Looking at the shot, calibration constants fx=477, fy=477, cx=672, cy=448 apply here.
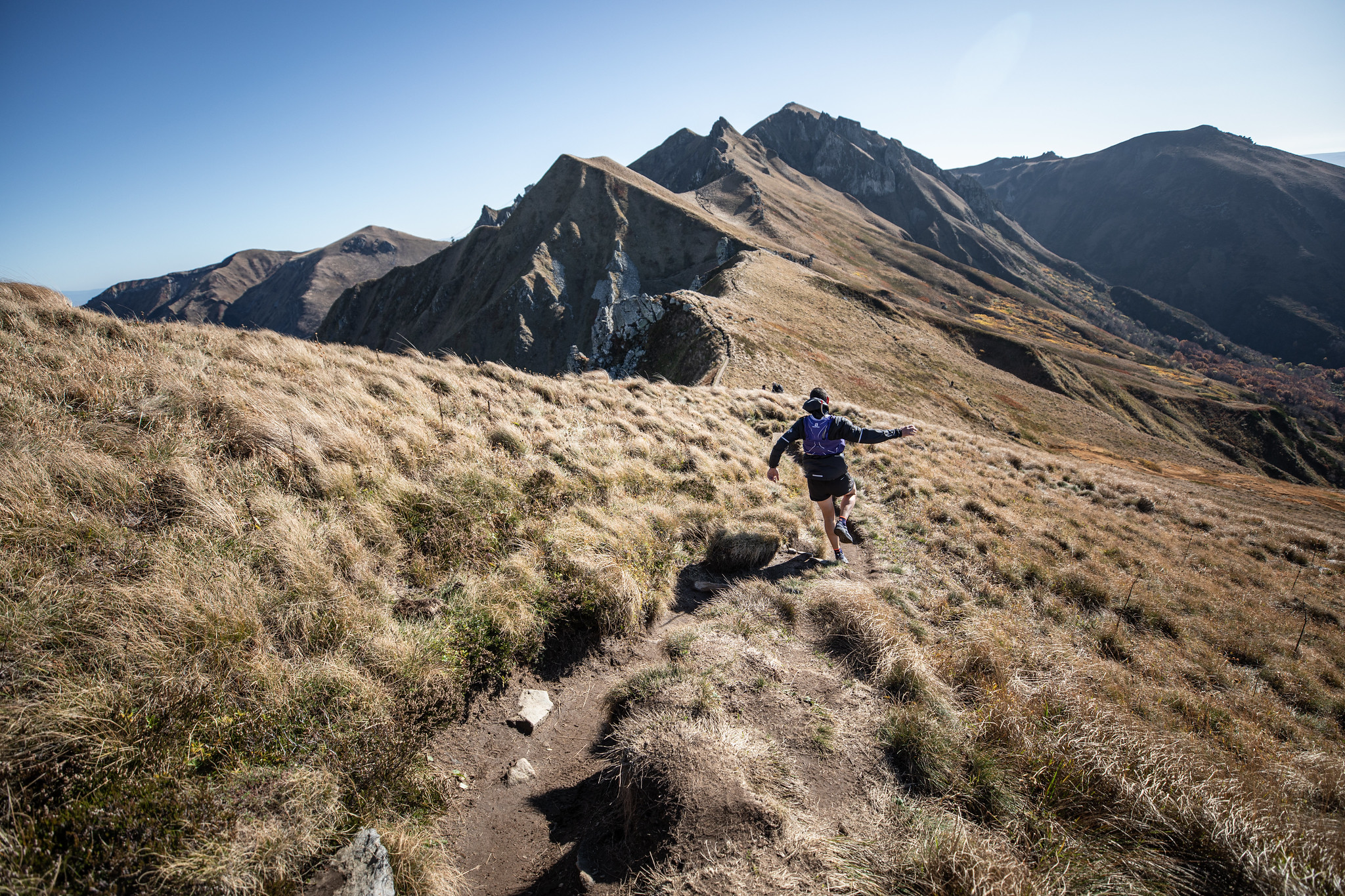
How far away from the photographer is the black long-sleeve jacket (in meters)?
8.12

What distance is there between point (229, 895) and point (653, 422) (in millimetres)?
10303

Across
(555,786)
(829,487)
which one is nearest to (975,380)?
(829,487)

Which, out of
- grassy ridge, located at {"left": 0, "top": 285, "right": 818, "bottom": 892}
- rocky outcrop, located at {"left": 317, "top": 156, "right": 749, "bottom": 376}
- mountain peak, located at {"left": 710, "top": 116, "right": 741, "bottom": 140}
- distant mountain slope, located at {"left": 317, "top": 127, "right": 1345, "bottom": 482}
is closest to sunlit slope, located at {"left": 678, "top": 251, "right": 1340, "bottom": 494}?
distant mountain slope, located at {"left": 317, "top": 127, "right": 1345, "bottom": 482}

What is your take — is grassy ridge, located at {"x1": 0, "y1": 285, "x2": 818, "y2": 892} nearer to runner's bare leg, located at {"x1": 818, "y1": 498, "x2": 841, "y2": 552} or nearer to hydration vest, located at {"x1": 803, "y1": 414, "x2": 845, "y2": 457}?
runner's bare leg, located at {"x1": 818, "y1": 498, "x2": 841, "y2": 552}

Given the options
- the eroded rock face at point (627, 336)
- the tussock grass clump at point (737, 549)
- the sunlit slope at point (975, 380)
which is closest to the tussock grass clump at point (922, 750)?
the tussock grass clump at point (737, 549)

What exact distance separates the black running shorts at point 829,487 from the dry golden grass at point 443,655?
2.97 feet

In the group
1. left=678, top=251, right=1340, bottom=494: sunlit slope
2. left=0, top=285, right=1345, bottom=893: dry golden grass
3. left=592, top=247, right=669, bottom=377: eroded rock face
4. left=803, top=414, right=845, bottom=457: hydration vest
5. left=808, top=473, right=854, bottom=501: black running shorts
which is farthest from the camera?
left=592, top=247, right=669, bottom=377: eroded rock face

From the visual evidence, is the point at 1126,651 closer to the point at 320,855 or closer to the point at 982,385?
the point at 320,855

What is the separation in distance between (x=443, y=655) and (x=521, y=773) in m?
1.19

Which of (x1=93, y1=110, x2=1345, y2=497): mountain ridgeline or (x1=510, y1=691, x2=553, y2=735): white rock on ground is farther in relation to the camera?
(x1=93, y1=110, x2=1345, y2=497): mountain ridgeline

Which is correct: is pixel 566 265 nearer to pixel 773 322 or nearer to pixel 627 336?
pixel 627 336

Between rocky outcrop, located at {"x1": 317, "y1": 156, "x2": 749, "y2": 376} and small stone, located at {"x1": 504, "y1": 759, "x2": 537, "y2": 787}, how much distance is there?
204 feet

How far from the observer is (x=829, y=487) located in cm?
837

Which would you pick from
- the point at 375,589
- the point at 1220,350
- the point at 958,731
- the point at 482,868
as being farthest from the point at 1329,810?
the point at 1220,350
